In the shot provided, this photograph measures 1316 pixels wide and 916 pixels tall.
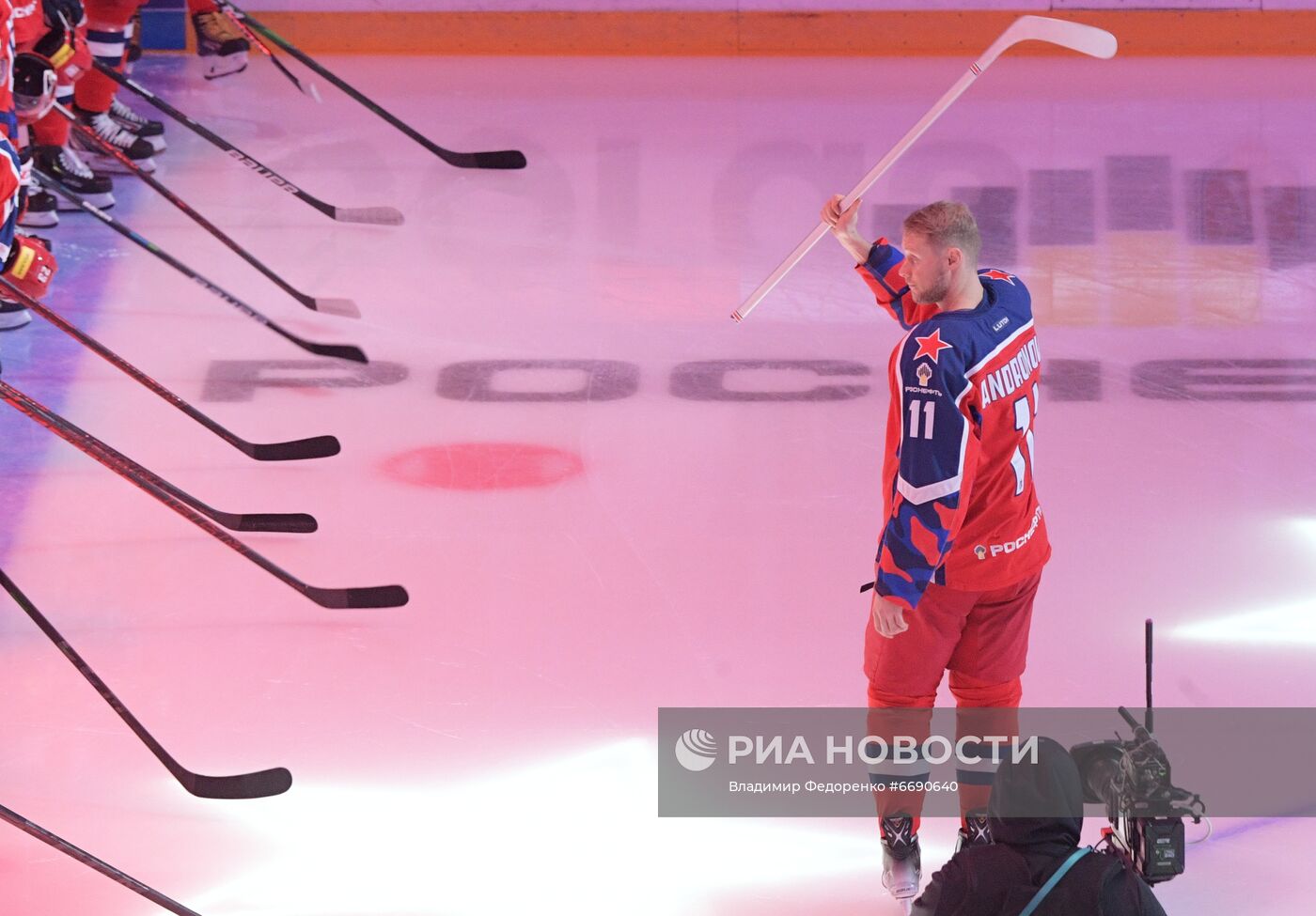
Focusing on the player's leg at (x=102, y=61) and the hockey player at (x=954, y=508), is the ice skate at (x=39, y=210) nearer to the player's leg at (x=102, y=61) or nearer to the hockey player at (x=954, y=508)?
the player's leg at (x=102, y=61)

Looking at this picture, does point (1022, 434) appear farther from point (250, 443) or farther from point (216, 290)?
point (216, 290)

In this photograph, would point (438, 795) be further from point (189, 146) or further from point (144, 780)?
point (189, 146)

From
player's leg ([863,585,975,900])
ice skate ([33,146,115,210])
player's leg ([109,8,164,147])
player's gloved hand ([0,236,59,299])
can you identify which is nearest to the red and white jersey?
player's gloved hand ([0,236,59,299])

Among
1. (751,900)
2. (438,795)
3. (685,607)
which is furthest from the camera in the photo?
(685,607)

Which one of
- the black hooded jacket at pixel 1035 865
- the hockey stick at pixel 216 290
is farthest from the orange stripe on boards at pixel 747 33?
the black hooded jacket at pixel 1035 865

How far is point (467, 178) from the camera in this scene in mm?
5777

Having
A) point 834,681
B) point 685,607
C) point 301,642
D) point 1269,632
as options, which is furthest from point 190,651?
point 1269,632

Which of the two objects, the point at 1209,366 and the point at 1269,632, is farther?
the point at 1209,366

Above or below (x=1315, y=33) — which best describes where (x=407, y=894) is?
below

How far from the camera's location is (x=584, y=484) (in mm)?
3852

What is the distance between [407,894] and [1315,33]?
248 inches

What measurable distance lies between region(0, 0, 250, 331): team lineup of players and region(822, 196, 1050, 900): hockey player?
2.05 meters

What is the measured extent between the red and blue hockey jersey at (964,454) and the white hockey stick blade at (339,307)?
2.68m

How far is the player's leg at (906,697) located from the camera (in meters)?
2.43
